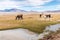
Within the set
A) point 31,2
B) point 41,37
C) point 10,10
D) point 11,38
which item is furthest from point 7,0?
point 41,37

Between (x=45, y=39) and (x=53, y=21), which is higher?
(x=53, y=21)

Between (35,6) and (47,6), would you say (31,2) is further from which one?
(47,6)

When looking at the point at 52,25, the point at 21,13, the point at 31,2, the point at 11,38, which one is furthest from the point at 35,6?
the point at 11,38

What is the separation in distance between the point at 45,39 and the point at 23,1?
1.16 m

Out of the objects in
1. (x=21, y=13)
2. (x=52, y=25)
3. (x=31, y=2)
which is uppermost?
(x=31, y=2)

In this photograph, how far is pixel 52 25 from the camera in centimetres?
410

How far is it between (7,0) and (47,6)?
1.09m

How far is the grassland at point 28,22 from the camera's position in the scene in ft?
12.7

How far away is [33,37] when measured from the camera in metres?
3.88

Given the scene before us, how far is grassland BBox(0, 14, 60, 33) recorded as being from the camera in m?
3.86

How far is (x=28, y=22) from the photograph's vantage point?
398 centimetres

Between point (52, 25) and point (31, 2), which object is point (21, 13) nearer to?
point (31, 2)

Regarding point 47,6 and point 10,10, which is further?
point 47,6

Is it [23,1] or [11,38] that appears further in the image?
[23,1]
